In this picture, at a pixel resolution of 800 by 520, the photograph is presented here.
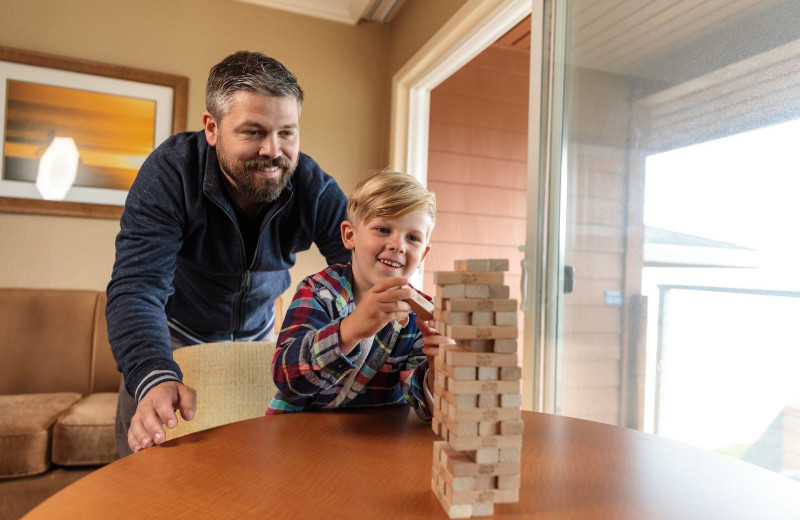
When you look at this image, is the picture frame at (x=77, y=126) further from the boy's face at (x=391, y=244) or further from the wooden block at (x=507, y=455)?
the wooden block at (x=507, y=455)

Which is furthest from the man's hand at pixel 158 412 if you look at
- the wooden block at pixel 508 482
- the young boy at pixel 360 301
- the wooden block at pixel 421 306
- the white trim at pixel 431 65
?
the white trim at pixel 431 65

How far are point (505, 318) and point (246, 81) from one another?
0.98 meters

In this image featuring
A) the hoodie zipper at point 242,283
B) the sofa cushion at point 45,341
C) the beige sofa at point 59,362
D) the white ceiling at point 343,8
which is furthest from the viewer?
the white ceiling at point 343,8

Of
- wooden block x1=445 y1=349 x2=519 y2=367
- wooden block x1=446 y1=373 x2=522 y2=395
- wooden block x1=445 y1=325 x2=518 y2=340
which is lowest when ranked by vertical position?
wooden block x1=446 y1=373 x2=522 y2=395

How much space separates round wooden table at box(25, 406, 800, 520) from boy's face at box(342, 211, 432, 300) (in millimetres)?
323

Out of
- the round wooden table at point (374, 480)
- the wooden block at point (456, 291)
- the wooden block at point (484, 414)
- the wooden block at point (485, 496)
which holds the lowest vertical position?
the round wooden table at point (374, 480)

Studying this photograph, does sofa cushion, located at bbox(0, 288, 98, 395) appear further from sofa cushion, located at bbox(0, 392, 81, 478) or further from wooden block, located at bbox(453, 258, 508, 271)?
wooden block, located at bbox(453, 258, 508, 271)

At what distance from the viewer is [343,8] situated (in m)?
3.61

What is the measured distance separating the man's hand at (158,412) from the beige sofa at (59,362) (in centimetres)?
172

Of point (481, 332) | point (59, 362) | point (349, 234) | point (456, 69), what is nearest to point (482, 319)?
point (481, 332)

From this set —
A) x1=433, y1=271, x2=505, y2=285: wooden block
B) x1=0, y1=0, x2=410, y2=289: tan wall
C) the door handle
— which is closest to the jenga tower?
x1=433, y1=271, x2=505, y2=285: wooden block

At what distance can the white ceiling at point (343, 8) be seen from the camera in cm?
346

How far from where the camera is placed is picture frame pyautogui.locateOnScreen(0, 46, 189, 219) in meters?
3.03

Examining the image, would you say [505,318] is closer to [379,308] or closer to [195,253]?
[379,308]
